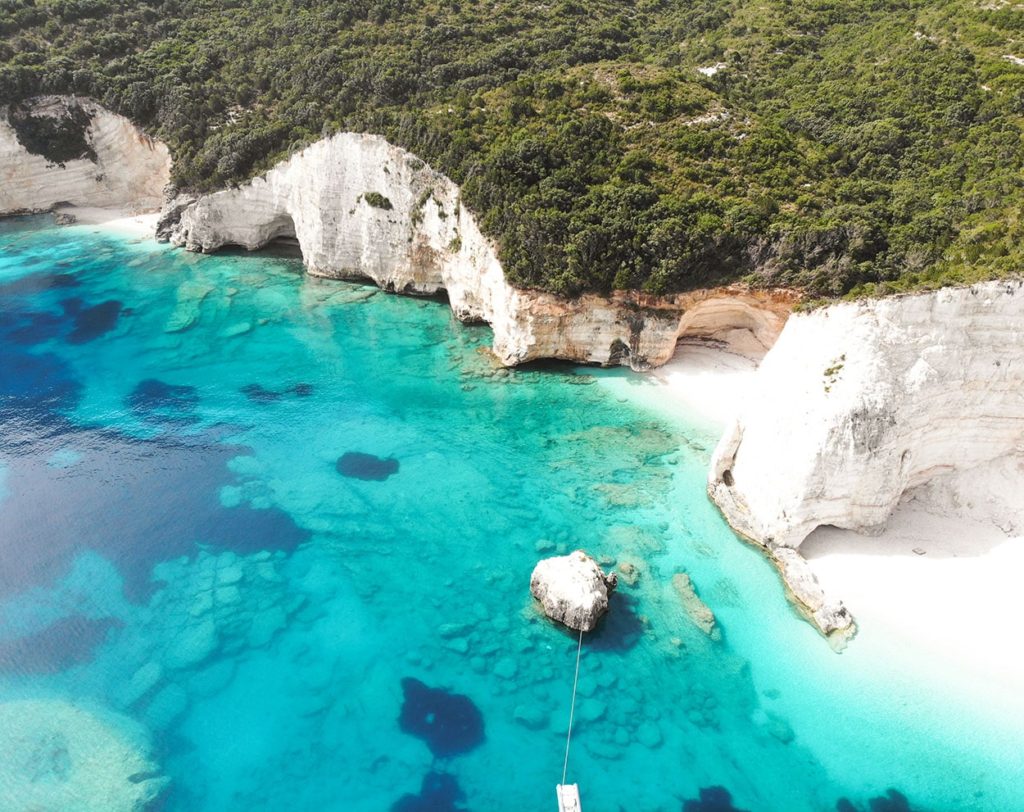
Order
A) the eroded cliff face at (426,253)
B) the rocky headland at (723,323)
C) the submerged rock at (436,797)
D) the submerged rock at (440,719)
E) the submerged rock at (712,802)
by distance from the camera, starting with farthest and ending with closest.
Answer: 1. the eroded cliff face at (426,253)
2. the rocky headland at (723,323)
3. the submerged rock at (440,719)
4. the submerged rock at (712,802)
5. the submerged rock at (436,797)

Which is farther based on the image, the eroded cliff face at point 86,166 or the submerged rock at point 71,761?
the eroded cliff face at point 86,166

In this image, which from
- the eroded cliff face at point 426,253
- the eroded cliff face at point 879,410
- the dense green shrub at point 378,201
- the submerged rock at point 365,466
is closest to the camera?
the eroded cliff face at point 879,410

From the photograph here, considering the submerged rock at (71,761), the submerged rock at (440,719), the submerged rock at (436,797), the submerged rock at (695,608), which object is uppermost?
the submerged rock at (695,608)

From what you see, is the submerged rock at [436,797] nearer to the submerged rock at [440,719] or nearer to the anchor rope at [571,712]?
the submerged rock at [440,719]

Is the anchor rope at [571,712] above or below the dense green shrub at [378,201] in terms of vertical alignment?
below

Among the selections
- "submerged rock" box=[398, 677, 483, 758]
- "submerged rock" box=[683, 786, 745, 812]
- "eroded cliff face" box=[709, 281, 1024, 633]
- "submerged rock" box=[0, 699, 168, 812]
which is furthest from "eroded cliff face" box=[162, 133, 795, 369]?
"submerged rock" box=[0, 699, 168, 812]

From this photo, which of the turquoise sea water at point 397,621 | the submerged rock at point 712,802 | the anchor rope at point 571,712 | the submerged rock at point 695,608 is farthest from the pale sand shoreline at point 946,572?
the anchor rope at point 571,712

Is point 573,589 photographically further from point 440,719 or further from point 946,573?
point 946,573
